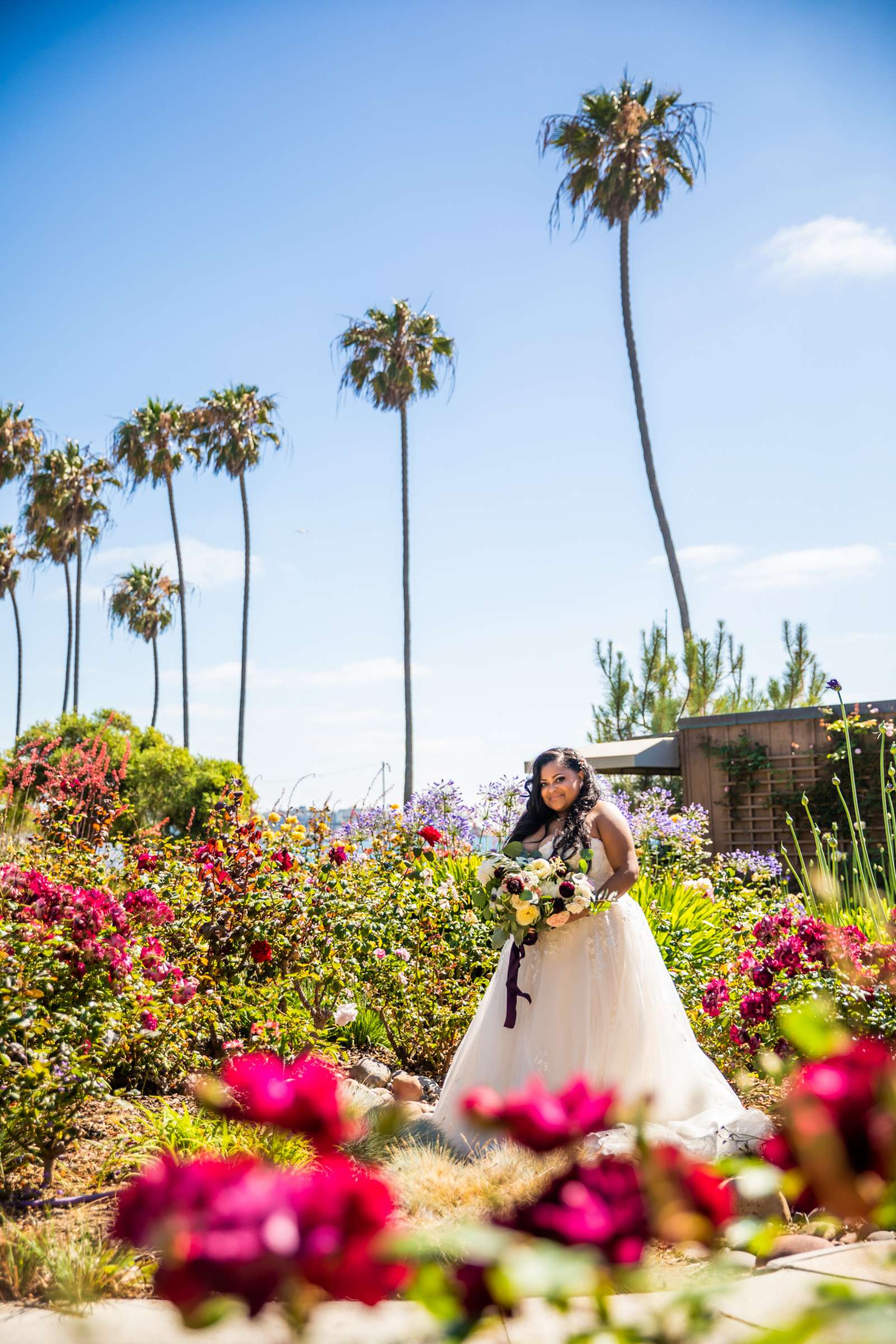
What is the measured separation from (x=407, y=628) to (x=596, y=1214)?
20897 mm

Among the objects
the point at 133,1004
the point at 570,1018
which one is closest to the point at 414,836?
the point at 570,1018

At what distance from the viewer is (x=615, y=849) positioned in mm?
4285

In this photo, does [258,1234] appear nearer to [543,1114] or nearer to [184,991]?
[543,1114]

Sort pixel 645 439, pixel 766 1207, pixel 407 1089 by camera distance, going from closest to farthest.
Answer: pixel 766 1207
pixel 407 1089
pixel 645 439

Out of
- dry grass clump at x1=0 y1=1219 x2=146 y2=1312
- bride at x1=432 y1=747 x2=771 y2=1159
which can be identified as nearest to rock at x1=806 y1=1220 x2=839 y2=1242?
bride at x1=432 y1=747 x2=771 y2=1159

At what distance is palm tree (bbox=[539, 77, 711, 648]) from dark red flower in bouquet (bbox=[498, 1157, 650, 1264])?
18407 millimetres

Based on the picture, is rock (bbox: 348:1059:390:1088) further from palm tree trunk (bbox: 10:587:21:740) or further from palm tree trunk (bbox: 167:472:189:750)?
palm tree trunk (bbox: 10:587:21:740)

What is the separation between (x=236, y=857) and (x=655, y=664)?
561 inches

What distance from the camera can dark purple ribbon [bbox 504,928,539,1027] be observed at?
13.6 feet

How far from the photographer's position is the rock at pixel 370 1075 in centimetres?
480

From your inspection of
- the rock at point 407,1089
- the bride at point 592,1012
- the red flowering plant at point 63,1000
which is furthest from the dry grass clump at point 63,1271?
the rock at point 407,1089

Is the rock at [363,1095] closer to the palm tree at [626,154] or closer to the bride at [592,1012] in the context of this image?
the bride at [592,1012]

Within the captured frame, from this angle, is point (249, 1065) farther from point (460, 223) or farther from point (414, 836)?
point (460, 223)

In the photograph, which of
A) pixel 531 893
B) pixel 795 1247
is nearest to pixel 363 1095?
pixel 531 893
